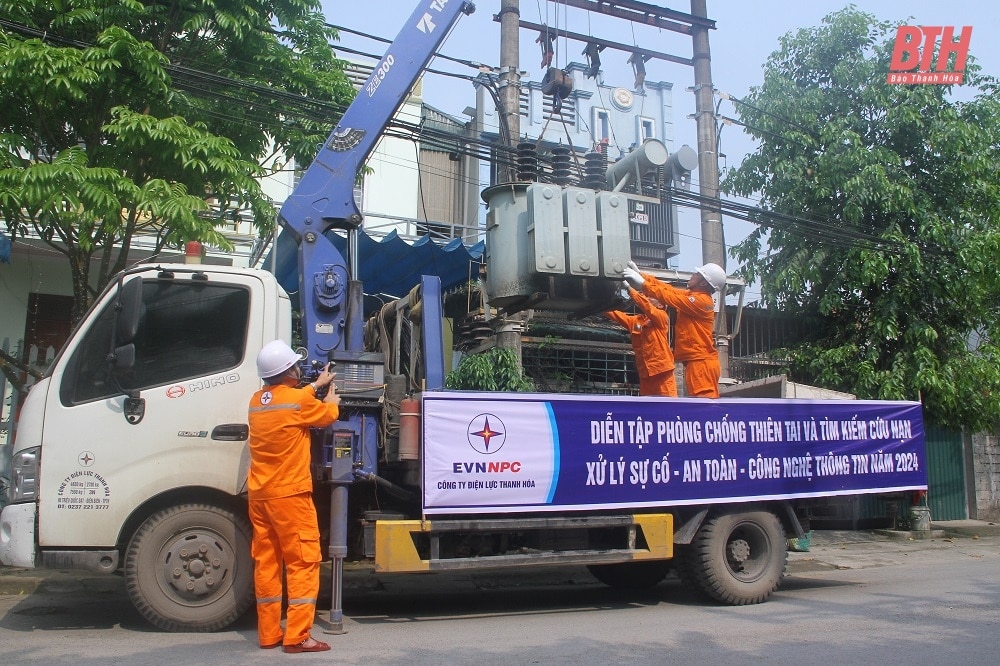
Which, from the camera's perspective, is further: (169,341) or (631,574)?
(631,574)

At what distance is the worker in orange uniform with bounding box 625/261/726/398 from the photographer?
7.37 m

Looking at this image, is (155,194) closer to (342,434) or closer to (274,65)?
(274,65)

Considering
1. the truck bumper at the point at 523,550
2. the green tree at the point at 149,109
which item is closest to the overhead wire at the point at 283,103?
the green tree at the point at 149,109

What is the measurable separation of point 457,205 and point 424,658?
1319cm

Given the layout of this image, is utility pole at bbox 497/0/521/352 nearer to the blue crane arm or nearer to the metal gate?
the blue crane arm

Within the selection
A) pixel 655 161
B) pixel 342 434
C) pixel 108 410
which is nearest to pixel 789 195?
pixel 655 161

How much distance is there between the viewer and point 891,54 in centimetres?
1259

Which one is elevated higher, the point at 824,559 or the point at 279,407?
the point at 279,407

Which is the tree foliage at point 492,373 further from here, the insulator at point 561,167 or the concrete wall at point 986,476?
the concrete wall at point 986,476

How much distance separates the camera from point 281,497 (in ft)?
17.0

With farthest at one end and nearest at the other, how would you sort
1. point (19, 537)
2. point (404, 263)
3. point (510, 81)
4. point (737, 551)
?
point (404, 263) < point (510, 81) < point (737, 551) < point (19, 537)

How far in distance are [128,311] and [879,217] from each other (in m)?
11.0

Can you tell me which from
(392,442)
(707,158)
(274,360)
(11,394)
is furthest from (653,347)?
(11,394)

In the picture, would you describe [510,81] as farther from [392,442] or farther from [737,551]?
[737,551]
